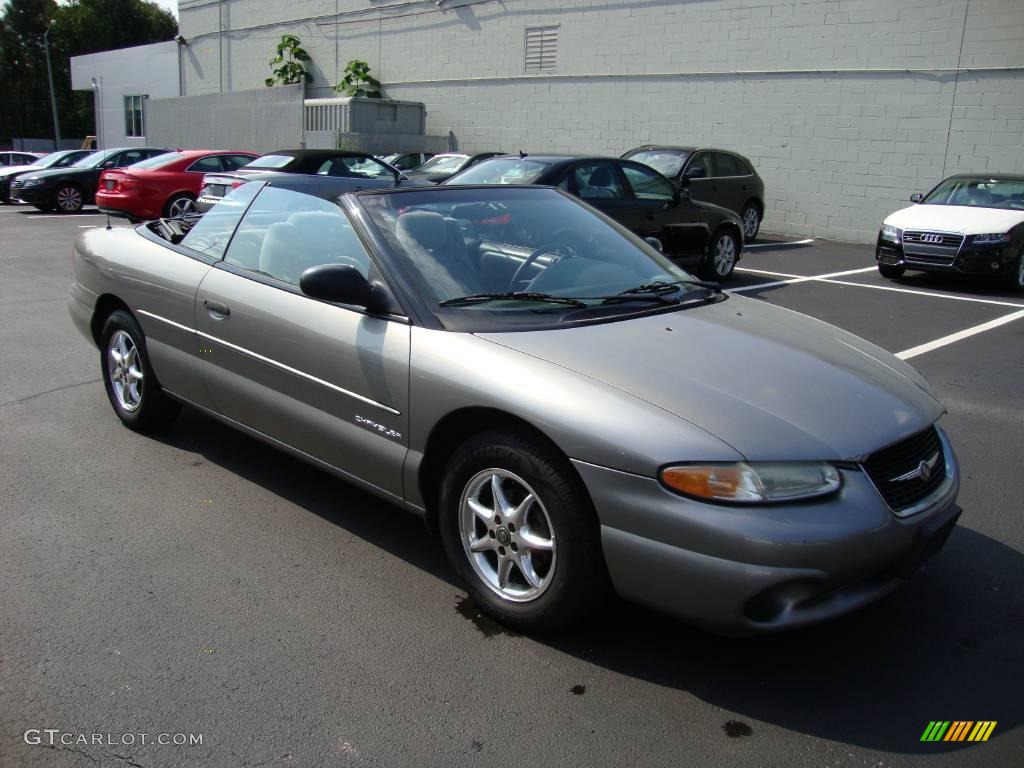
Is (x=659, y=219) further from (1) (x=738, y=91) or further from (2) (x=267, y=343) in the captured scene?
(1) (x=738, y=91)

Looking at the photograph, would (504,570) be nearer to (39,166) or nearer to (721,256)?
(721,256)

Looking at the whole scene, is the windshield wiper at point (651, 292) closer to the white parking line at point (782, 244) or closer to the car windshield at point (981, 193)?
the car windshield at point (981, 193)

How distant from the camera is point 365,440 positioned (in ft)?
11.8

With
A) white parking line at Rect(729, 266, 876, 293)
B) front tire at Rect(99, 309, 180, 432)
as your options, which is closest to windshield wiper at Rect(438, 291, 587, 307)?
front tire at Rect(99, 309, 180, 432)

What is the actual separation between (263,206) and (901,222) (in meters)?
9.53

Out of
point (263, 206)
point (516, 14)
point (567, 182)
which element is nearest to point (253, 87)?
point (516, 14)

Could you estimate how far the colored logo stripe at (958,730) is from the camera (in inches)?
105

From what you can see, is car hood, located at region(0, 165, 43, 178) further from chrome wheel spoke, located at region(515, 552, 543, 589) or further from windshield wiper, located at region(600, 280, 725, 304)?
chrome wheel spoke, located at region(515, 552, 543, 589)

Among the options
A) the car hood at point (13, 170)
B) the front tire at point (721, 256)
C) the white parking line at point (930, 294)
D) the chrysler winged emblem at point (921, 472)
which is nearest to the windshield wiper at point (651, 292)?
the chrysler winged emblem at point (921, 472)

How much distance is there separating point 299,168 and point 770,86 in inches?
389

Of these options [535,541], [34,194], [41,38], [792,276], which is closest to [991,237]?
[792,276]

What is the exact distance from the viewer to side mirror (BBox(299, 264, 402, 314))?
3.48 meters

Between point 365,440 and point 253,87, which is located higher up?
point 253,87

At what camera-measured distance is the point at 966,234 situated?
36.2ft
